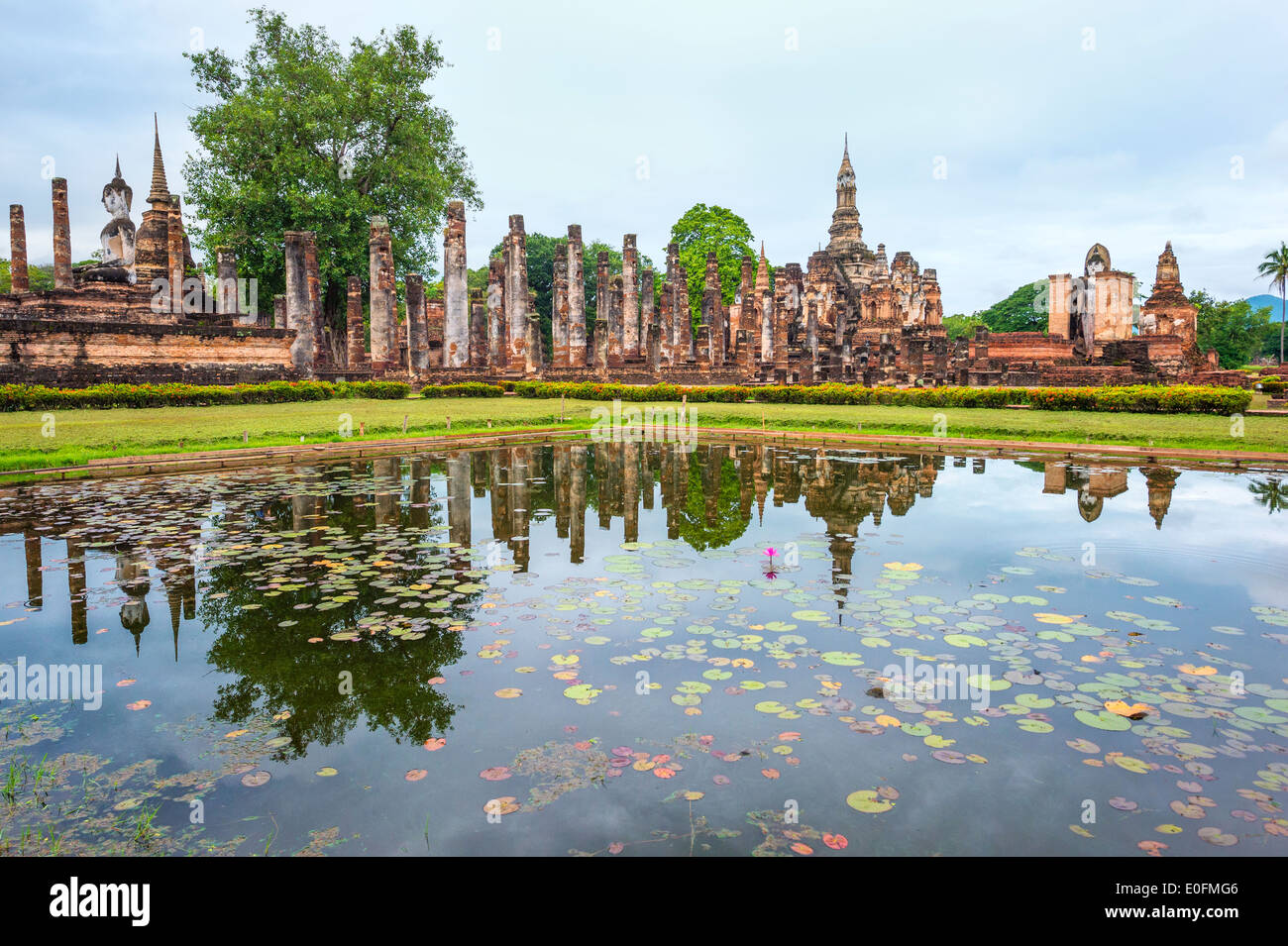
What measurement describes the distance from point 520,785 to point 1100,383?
33.8 meters

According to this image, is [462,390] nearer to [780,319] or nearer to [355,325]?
[355,325]

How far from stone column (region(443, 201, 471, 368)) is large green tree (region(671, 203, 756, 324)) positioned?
1132 inches

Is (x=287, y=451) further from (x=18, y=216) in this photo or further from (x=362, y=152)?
(x=18, y=216)

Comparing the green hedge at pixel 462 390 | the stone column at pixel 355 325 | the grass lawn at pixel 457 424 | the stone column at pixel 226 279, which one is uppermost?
the stone column at pixel 226 279

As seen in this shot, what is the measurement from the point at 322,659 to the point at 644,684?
7.25 feet

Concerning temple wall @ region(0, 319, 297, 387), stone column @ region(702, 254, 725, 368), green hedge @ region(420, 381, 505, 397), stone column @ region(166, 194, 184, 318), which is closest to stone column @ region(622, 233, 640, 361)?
stone column @ region(702, 254, 725, 368)

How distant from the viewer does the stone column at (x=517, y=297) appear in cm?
3341

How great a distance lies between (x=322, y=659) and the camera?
5.12 meters

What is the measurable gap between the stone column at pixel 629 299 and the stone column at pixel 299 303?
14.0 m

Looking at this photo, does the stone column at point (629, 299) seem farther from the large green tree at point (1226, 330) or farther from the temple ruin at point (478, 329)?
the large green tree at point (1226, 330)

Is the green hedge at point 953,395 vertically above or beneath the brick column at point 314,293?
beneath

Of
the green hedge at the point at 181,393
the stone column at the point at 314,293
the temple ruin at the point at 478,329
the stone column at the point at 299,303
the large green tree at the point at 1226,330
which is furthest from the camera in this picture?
the large green tree at the point at 1226,330

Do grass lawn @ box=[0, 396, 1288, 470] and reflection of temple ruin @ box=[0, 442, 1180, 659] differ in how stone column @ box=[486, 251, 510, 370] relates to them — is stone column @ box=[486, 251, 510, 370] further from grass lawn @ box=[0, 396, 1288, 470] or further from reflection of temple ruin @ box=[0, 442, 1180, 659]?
reflection of temple ruin @ box=[0, 442, 1180, 659]

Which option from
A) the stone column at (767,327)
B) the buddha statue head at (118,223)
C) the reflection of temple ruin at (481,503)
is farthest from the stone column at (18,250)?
the stone column at (767,327)
